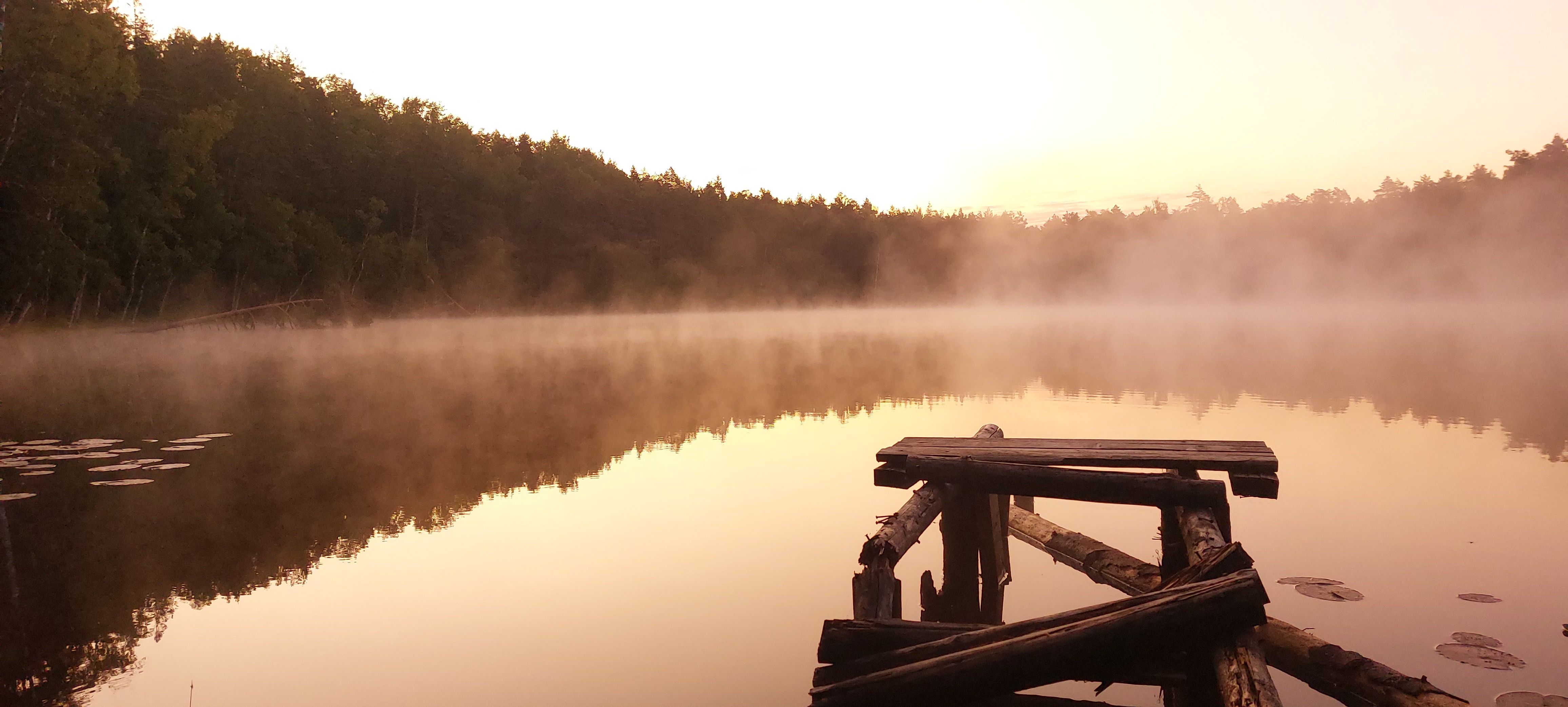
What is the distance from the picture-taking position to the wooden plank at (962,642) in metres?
4.51

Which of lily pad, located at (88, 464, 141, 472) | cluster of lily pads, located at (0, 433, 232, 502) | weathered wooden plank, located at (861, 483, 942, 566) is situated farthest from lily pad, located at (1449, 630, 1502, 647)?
lily pad, located at (88, 464, 141, 472)

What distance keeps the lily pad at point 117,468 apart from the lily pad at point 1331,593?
549 inches

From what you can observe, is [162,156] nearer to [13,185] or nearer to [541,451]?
[13,185]

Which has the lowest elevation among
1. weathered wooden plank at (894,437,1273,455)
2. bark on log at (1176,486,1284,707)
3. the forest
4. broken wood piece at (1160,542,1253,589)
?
bark on log at (1176,486,1284,707)

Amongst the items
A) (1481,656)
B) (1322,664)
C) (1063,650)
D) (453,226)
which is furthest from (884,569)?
(453,226)

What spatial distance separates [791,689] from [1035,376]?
836 inches

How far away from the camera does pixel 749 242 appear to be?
128m

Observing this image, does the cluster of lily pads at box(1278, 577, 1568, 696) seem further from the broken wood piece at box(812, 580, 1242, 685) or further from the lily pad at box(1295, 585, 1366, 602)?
the broken wood piece at box(812, 580, 1242, 685)

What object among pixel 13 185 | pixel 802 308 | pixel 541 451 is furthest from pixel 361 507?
pixel 802 308

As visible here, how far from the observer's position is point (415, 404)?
70.4 ft

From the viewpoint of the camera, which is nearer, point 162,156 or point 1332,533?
point 1332,533

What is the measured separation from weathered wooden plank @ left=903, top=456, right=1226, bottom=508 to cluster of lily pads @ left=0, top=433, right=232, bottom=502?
10.5 m

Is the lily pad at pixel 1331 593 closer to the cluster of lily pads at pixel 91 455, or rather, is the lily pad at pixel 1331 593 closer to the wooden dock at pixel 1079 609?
the wooden dock at pixel 1079 609

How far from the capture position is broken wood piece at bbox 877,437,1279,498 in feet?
24.5
